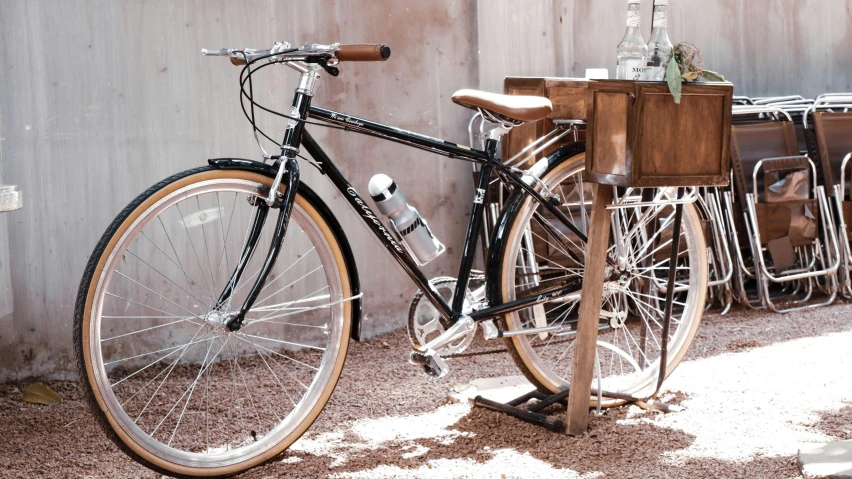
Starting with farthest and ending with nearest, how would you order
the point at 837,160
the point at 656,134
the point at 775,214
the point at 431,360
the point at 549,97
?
the point at 837,160 < the point at 775,214 < the point at 549,97 < the point at 431,360 < the point at 656,134

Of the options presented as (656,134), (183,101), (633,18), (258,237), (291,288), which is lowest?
(291,288)

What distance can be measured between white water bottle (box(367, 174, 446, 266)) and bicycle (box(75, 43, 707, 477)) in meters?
0.01

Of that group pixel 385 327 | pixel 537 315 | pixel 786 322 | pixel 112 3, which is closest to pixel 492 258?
pixel 537 315

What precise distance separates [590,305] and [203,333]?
1777 mm

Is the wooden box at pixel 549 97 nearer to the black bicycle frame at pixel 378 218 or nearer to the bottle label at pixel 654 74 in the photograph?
the black bicycle frame at pixel 378 218

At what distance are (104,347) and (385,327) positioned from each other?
4.63 ft

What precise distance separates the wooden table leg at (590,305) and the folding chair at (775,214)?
2435 mm

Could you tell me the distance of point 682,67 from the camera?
304 cm

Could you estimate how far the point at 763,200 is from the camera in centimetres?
541

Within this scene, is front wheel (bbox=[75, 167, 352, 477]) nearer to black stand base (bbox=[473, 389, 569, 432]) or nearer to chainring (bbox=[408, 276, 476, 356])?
chainring (bbox=[408, 276, 476, 356])

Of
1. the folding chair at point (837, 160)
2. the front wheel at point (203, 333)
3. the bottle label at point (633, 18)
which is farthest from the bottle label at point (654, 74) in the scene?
the folding chair at point (837, 160)

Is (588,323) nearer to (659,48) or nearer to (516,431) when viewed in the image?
(516,431)

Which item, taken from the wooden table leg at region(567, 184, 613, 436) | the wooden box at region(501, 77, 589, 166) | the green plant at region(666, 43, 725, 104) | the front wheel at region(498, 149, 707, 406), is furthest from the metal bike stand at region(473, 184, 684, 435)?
the wooden box at region(501, 77, 589, 166)

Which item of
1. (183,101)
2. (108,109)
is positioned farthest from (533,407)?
(108,109)
